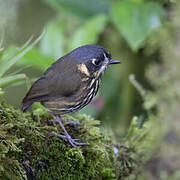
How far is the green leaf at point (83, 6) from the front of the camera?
196 inches

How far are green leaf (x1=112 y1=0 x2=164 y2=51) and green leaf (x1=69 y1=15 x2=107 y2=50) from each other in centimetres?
24

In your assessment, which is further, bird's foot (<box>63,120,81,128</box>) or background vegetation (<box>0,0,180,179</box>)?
background vegetation (<box>0,0,180,179</box>)

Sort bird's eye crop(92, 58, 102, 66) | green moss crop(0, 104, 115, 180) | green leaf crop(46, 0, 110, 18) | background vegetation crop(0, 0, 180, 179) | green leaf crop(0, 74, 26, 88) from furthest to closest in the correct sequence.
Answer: green leaf crop(46, 0, 110, 18) → background vegetation crop(0, 0, 180, 179) → bird's eye crop(92, 58, 102, 66) → green leaf crop(0, 74, 26, 88) → green moss crop(0, 104, 115, 180)

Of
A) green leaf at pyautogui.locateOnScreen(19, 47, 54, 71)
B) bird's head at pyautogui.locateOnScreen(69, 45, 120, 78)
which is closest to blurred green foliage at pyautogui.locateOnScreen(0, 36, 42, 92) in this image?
bird's head at pyautogui.locateOnScreen(69, 45, 120, 78)

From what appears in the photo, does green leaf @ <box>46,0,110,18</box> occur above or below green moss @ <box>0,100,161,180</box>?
above

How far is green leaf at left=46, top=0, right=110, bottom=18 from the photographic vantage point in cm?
498

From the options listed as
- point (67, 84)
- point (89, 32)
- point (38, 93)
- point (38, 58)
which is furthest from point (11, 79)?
point (89, 32)

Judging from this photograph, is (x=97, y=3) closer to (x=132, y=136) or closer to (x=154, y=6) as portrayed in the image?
(x=154, y=6)

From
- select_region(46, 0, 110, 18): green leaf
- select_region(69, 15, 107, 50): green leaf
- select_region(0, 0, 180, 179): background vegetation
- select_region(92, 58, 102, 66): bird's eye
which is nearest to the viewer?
select_region(92, 58, 102, 66): bird's eye

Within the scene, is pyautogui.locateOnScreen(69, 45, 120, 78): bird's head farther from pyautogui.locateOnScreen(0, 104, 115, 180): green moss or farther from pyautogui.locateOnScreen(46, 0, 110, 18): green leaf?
pyautogui.locateOnScreen(46, 0, 110, 18): green leaf

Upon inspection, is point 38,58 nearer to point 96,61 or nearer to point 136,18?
point 136,18

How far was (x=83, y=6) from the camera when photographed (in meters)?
5.08

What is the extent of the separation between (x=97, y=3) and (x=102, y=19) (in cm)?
35

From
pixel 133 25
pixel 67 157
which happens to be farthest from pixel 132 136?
pixel 133 25
